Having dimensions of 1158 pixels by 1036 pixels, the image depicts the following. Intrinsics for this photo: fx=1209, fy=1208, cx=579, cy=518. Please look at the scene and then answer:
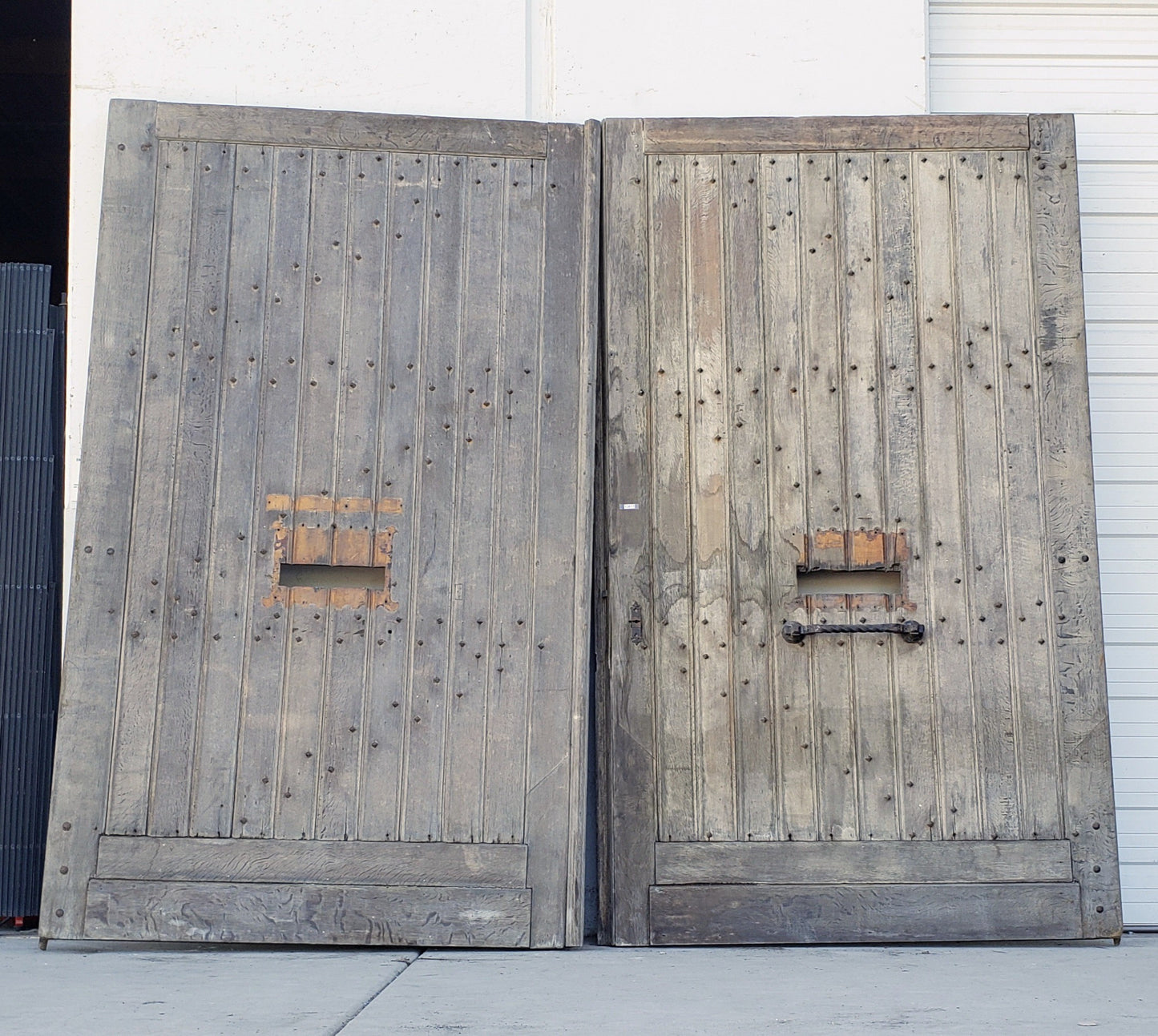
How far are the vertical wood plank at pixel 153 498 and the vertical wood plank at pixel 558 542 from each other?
878 mm

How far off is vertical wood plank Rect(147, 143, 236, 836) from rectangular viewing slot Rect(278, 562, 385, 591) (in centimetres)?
19

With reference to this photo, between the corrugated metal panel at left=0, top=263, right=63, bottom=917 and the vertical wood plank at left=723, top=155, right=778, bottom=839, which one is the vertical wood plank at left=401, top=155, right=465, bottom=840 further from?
the corrugated metal panel at left=0, top=263, right=63, bottom=917

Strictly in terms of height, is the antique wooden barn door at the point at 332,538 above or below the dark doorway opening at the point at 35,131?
below

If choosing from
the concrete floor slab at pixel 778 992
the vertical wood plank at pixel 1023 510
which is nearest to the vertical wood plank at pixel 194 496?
the concrete floor slab at pixel 778 992

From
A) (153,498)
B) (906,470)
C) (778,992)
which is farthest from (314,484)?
(778,992)

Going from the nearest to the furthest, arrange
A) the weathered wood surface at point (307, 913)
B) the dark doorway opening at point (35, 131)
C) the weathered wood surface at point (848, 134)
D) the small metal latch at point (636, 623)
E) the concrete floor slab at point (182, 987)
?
the concrete floor slab at point (182, 987) < the weathered wood surface at point (307, 913) < the small metal latch at point (636, 623) < the weathered wood surface at point (848, 134) < the dark doorway opening at point (35, 131)

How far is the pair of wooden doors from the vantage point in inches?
110

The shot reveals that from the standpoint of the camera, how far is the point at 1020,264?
119 inches

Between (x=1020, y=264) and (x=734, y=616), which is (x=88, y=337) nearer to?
(x=734, y=616)

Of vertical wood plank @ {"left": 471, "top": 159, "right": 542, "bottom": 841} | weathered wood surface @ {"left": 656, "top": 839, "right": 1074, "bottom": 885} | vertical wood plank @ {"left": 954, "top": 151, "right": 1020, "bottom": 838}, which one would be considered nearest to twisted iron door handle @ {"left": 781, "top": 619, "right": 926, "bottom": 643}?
vertical wood plank @ {"left": 954, "top": 151, "right": 1020, "bottom": 838}

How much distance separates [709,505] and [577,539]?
1.12ft

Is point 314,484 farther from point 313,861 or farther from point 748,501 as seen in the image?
point 748,501

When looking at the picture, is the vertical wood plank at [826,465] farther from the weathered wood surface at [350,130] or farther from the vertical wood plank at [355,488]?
the vertical wood plank at [355,488]

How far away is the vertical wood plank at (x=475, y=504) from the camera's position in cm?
281
